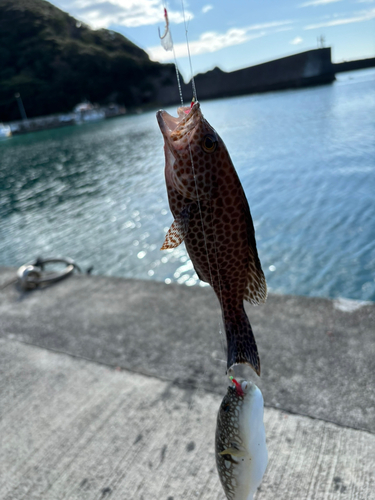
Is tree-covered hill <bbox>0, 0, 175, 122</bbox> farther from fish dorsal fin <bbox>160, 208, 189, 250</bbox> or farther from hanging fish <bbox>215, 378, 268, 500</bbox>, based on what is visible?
hanging fish <bbox>215, 378, 268, 500</bbox>

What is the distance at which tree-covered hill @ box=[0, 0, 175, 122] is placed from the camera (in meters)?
101

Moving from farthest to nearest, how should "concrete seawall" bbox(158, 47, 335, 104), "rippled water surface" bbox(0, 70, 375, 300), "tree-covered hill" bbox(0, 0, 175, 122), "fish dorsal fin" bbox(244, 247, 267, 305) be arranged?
"tree-covered hill" bbox(0, 0, 175, 122) < "concrete seawall" bbox(158, 47, 335, 104) < "rippled water surface" bbox(0, 70, 375, 300) < "fish dorsal fin" bbox(244, 247, 267, 305)

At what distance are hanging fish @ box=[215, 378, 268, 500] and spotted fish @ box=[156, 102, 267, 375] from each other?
209 millimetres

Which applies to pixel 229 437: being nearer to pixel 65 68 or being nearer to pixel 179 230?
pixel 179 230

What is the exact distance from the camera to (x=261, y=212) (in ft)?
48.3

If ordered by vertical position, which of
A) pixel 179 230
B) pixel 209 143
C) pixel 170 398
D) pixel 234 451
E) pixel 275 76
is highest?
pixel 275 76

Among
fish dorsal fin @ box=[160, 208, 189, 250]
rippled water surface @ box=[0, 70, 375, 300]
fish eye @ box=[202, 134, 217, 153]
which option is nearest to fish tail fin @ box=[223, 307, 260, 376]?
fish dorsal fin @ box=[160, 208, 189, 250]

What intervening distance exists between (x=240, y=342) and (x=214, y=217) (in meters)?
0.77

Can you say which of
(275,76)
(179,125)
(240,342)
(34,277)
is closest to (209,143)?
(179,125)

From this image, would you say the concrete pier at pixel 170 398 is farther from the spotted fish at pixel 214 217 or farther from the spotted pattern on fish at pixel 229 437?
the spotted pattern on fish at pixel 229 437

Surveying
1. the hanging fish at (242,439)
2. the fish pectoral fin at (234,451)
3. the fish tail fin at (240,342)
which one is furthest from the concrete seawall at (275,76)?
the fish pectoral fin at (234,451)

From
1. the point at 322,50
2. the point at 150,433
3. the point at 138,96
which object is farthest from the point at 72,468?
the point at 138,96

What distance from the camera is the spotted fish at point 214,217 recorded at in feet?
7.35

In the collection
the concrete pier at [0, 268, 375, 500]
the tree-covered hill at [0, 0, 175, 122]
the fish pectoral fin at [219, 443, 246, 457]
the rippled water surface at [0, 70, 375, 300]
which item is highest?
the tree-covered hill at [0, 0, 175, 122]
